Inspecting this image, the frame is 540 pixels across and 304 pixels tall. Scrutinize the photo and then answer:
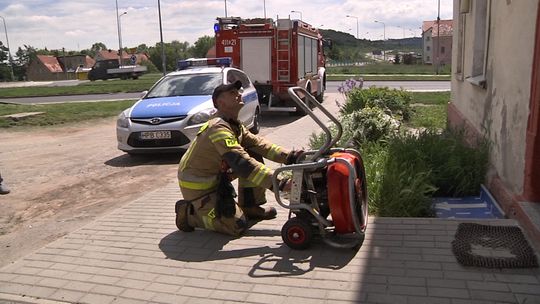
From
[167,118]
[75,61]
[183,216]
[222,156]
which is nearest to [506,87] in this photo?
[222,156]

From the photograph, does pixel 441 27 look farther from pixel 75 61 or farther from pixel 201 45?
pixel 75 61

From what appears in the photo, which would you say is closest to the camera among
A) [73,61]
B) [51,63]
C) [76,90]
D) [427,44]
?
[76,90]

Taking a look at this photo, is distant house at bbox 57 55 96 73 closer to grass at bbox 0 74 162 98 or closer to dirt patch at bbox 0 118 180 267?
grass at bbox 0 74 162 98

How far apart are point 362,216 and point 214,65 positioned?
8937 millimetres

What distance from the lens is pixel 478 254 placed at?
3.81 m

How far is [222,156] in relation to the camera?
4301 mm

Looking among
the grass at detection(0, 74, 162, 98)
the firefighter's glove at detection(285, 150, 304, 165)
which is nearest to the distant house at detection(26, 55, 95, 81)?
the grass at detection(0, 74, 162, 98)

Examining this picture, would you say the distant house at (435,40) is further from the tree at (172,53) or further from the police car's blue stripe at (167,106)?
the police car's blue stripe at (167,106)

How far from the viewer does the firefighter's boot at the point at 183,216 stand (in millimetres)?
4777

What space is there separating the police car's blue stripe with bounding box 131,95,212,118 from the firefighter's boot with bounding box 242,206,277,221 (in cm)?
421

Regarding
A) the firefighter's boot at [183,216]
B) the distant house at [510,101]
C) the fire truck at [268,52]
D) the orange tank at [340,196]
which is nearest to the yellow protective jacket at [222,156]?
the firefighter's boot at [183,216]


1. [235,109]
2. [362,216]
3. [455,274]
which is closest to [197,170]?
[235,109]

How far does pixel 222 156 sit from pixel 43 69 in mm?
105875

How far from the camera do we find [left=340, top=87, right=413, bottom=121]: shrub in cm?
1114
